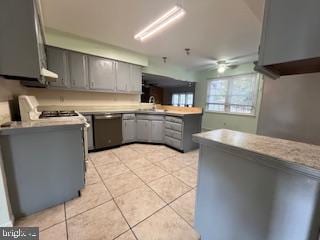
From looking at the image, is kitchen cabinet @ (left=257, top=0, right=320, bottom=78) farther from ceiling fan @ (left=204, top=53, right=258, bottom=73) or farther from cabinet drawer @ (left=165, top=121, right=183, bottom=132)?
ceiling fan @ (left=204, top=53, right=258, bottom=73)

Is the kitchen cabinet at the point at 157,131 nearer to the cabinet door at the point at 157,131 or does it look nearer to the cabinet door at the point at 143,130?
the cabinet door at the point at 157,131

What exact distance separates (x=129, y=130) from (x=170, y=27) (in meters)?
2.49

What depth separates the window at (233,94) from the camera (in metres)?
4.86

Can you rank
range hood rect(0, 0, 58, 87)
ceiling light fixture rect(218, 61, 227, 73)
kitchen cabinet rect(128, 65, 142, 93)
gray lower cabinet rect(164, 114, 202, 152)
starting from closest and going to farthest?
range hood rect(0, 0, 58, 87), gray lower cabinet rect(164, 114, 202, 152), kitchen cabinet rect(128, 65, 142, 93), ceiling light fixture rect(218, 61, 227, 73)

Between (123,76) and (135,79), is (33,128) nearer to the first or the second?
(123,76)

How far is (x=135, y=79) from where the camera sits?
13.4ft

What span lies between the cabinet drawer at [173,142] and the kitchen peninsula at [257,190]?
7.08ft

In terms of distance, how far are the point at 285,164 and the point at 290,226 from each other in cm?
33

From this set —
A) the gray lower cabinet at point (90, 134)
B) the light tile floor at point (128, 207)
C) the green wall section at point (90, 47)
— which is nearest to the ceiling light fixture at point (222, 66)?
the green wall section at point (90, 47)

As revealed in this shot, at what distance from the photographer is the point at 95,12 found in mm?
2270

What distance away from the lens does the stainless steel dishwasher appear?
3.24m

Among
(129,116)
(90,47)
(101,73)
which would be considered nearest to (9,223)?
(129,116)

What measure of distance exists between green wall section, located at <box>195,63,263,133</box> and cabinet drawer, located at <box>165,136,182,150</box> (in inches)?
116

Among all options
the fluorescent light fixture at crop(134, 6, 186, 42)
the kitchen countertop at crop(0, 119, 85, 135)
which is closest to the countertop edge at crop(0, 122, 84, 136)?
the kitchen countertop at crop(0, 119, 85, 135)
